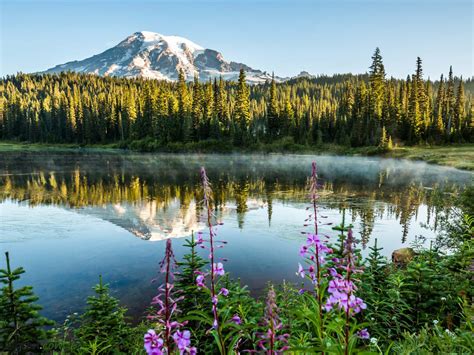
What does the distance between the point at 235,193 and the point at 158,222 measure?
12.5 metres

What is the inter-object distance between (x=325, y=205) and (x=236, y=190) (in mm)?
11026

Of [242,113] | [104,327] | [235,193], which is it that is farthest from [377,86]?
[104,327]

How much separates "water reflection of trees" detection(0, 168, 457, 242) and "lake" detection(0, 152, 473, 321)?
0.33ft

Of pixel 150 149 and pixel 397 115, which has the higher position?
pixel 397 115

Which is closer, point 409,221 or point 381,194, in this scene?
point 409,221

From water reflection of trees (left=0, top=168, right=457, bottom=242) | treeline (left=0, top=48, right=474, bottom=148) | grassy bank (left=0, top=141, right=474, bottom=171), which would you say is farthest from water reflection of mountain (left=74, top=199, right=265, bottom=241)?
treeline (left=0, top=48, right=474, bottom=148)

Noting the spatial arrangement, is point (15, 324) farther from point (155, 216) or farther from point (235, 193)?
point (235, 193)

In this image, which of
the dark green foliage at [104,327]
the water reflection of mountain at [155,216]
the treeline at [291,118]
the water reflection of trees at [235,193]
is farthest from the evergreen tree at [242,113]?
the dark green foliage at [104,327]

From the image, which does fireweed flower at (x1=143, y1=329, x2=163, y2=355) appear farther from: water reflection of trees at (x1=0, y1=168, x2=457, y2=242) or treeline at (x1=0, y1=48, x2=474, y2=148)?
treeline at (x1=0, y1=48, x2=474, y2=148)

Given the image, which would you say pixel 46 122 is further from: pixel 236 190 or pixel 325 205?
pixel 325 205

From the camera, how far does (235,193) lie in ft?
109

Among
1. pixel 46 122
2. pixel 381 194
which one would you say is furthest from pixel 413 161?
pixel 46 122

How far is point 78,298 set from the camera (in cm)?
1178

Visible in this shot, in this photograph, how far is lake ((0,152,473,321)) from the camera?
13570 mm
